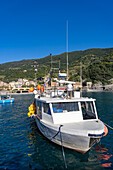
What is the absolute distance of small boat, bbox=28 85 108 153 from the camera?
9922mm

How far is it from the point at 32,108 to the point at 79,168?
12339 millimetres

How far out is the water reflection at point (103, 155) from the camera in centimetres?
998

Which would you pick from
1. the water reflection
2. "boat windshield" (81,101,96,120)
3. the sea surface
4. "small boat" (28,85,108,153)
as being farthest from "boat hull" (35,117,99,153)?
"boat windshield" (81,101,96,120)

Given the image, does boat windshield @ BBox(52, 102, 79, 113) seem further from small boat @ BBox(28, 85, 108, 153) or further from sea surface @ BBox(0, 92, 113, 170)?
sea surface @ BBox(0, 92, 113, 170)

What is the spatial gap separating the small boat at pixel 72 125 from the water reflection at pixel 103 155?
1.26 m

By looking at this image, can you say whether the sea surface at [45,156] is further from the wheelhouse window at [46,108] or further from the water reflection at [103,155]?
the wheelhouse window at [46,108]

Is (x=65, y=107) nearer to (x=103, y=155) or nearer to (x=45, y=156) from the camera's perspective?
(x=45, y=156)

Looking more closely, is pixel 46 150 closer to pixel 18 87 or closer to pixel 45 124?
pixel 45 124

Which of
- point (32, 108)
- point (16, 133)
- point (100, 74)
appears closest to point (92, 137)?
point (16, 133)

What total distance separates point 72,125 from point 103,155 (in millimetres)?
3104

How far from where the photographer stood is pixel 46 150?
11961mm

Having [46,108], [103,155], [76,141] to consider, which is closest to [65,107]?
[46,108]

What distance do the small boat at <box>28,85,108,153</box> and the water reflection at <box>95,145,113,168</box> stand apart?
4.15 feet

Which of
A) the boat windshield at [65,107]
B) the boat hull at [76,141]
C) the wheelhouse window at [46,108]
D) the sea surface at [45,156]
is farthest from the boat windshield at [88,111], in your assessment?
the boat hull at [76,141]
